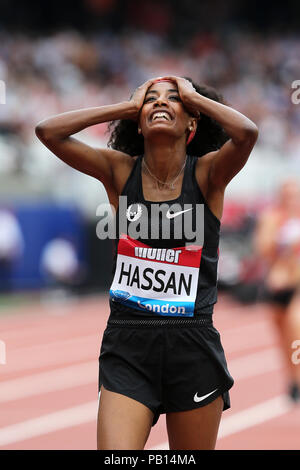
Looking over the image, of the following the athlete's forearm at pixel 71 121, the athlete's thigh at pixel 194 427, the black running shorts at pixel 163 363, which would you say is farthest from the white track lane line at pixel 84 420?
the athlete's forearm at pixel 71 121

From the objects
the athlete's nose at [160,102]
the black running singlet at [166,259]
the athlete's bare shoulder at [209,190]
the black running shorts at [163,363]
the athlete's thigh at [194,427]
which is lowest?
the athlete's thigh at [194,427]

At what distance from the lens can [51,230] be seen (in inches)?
638

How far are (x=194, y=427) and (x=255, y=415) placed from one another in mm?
3841

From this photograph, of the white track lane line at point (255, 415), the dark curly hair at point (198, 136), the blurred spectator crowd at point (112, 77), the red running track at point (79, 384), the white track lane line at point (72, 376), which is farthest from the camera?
the blurred spectator crowd at point (112, 77)

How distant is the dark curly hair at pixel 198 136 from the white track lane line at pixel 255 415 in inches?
121

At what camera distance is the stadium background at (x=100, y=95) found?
52.9ft

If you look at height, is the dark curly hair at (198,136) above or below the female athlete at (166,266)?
above

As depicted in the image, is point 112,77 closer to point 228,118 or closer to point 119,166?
point 119,166

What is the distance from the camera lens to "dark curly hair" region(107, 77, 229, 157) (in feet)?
14.0

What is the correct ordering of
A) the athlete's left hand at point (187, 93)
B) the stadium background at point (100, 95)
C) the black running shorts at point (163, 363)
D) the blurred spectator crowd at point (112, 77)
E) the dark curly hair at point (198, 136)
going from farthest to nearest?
the blurred spectator crowd at point (112, 77) → the stadium background at point (100, 95) → the dark curly hair at point (198, 136) → the athlete's left hand at point (187, 93) → the black running shorts at point (163, 363)

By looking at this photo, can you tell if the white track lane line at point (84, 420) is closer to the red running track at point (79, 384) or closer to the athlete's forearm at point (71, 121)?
the red running track at point (79, 384)

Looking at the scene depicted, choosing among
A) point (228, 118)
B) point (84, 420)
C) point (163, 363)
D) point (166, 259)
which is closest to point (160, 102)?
point (228, 118)

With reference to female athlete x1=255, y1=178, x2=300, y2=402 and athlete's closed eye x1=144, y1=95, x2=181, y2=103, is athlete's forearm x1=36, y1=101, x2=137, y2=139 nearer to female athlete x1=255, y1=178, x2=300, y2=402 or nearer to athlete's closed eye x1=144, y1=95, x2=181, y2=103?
athlete's closed eye x1=144, y1=95, x2=181, y2=103

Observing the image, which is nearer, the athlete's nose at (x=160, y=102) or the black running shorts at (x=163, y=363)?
the black running shorts at (x=163, y=363)
